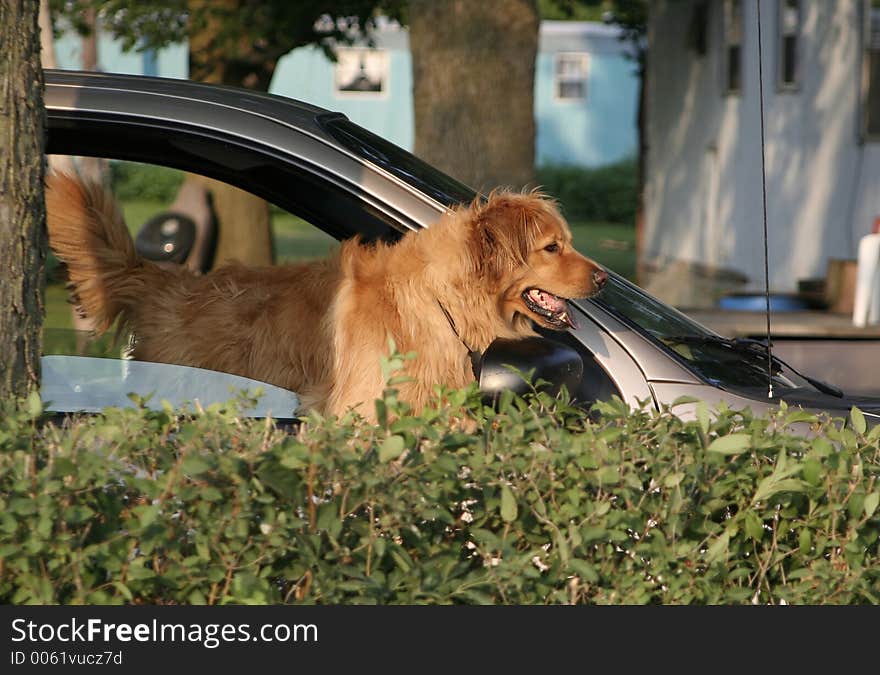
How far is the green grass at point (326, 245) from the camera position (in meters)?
4.95

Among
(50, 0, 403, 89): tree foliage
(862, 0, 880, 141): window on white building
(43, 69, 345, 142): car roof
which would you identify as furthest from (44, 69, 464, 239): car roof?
(862, 0, 880, 141): window on white building

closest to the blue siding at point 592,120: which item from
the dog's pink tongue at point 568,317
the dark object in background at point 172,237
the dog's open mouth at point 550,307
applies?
the dark object in background at point 172,237

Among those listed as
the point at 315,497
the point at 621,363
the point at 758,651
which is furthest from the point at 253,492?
the point at 621,363

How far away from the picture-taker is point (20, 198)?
3617 millimetres

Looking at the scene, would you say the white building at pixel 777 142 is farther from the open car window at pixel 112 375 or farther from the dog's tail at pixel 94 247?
the dog's tail at pixel 94 247

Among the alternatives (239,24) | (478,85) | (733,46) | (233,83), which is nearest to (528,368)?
(478,85)

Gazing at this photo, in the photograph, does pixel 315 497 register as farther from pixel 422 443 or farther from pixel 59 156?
pixel 59 156

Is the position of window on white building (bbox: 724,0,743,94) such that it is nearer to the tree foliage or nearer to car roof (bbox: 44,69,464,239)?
the tree foliage

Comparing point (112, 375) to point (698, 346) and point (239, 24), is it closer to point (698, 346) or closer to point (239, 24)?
point (698, 346)

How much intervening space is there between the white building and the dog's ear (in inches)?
499

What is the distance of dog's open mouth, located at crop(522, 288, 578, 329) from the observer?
14.6 feet

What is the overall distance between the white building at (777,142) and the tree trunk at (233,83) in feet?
21.8

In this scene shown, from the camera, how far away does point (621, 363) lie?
4.15 metres

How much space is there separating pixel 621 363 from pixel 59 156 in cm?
199
